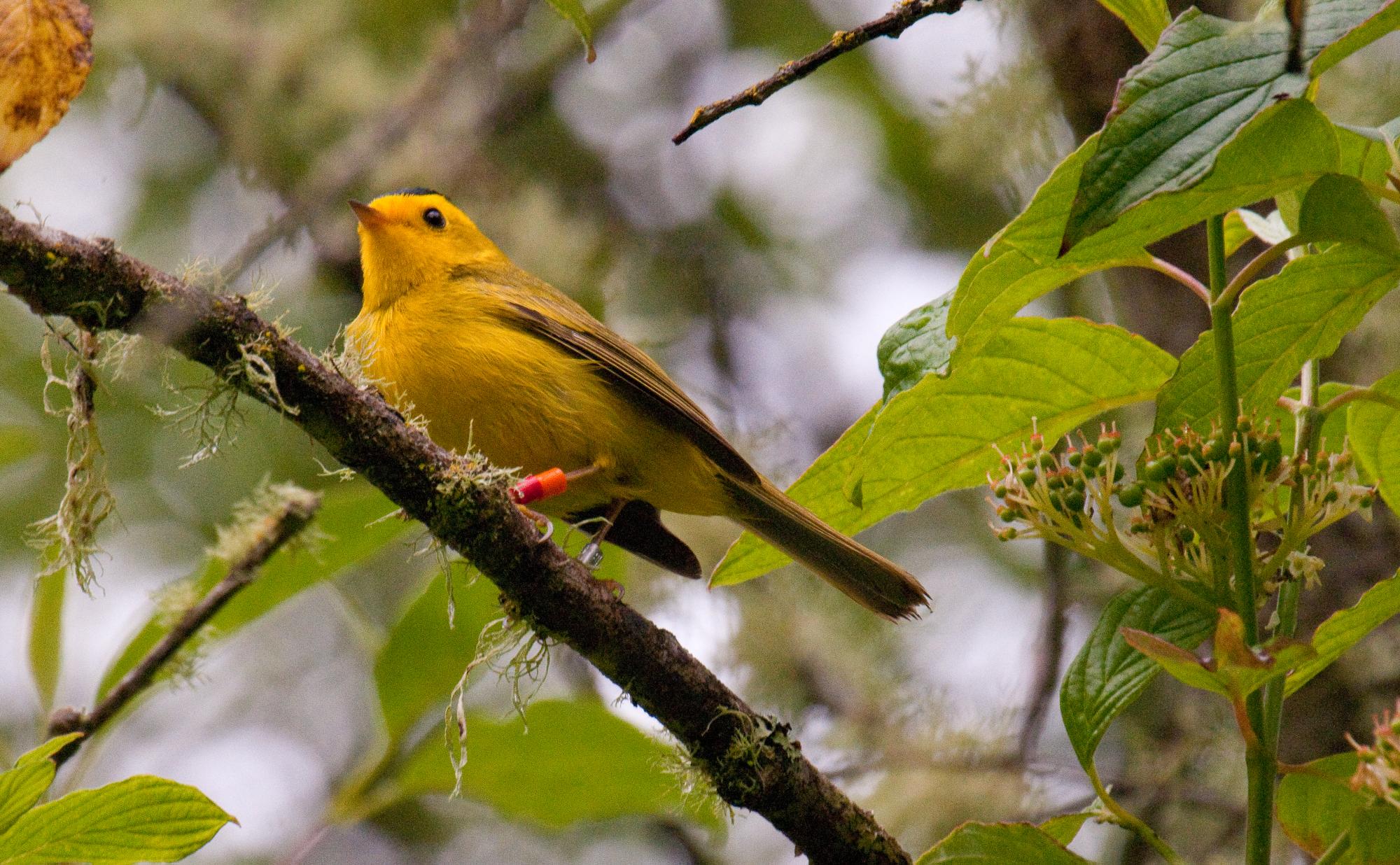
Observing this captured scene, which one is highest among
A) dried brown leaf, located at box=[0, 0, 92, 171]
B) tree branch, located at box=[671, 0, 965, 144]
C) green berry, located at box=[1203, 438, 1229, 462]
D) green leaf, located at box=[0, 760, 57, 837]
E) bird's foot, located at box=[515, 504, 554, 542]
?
dried brown leaf, located at box=[0, 0, 92, 171]

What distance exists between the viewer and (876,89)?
7.98 metres

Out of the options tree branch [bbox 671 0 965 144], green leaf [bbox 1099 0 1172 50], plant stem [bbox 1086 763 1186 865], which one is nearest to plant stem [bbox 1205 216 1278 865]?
plant stem [bbox 1086 763 1186 865]

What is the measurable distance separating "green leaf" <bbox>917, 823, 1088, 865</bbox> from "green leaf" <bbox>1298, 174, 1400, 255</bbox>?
92 cm

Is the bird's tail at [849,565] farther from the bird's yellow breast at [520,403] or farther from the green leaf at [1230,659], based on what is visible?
the green leaf at [1230,659]

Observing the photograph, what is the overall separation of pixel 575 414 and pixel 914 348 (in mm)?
1961

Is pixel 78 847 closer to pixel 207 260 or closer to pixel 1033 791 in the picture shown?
pixel 207 260

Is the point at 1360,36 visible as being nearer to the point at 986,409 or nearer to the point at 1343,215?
the point at 1343,215

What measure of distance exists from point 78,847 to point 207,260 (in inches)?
39.7

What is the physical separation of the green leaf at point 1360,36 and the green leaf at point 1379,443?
2.17 feet

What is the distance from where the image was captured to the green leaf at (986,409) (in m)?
2.06

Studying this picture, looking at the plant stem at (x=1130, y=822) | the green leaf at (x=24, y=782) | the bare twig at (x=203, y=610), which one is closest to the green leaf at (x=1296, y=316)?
the plant stem at (x=1130, y=822)

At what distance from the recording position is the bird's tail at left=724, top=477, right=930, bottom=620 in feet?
12.7

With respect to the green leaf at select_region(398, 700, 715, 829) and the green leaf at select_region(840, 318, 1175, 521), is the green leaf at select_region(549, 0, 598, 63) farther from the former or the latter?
the green leaf at select_region(398, 700, 715, 829)

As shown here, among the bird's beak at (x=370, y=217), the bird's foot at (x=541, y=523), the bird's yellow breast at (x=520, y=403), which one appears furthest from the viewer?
the bird's beak at (x=370, y=217)
